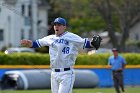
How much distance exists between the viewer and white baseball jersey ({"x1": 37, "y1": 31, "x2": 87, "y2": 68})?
10.9 m

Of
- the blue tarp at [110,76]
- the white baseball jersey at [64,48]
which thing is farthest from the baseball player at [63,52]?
the blue tarp at [110,76]

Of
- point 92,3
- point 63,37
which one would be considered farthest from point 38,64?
point 92,3

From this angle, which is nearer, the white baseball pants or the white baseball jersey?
the white baseball pants

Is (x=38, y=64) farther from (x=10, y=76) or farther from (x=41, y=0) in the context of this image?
(x=41, y=0)

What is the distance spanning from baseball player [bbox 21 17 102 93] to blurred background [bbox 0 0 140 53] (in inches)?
970

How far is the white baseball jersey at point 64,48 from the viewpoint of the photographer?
1091 cm

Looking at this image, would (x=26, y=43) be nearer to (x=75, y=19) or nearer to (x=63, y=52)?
(x=63, y=52)

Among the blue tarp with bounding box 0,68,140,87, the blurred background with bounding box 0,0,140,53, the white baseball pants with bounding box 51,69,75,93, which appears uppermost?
the blurred background with bounding box 0,0,140,53

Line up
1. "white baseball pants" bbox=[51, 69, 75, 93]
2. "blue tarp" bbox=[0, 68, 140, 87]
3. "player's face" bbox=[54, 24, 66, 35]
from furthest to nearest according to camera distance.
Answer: "blue tarp" bbox=[0, 68, 140, 87]
"player's face" bbox=[54, 24, 66, 35]
"white baseball pants" bbox=[51, 69, 75, 93]

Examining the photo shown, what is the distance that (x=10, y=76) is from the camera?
83.1 ft

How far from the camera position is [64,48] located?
10.9 meters

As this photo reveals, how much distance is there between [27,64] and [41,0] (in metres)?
43.8

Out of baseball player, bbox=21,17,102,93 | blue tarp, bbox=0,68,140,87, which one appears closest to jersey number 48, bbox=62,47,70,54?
baseball player, bbox=21,17,102,93

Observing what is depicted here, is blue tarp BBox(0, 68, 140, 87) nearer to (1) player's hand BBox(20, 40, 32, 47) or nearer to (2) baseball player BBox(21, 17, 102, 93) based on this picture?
(1) player's hand BBox(20, 40, 32, 47)
